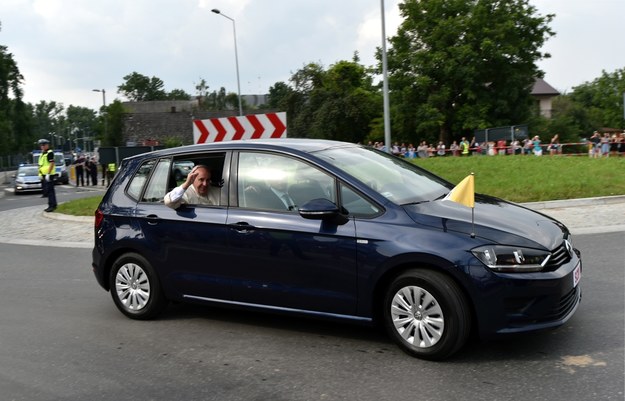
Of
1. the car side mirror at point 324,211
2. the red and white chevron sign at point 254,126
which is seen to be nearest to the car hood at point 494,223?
the car side mirror at point 324,211

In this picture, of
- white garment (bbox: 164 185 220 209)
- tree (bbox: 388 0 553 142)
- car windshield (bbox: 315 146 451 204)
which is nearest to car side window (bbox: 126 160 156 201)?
white garment (bbox: 164 185 220 209)

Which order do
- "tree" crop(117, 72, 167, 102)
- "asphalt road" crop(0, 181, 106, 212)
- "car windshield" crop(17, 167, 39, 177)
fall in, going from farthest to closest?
"tree" crop(117, 72, 167, 102) < "car windshield" crop(17, 167, 39, 177) < "asphalt road" crop(0, 181, 106, 212)

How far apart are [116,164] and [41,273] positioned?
24.2 metres

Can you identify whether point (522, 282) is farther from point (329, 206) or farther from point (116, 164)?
point (116, 164)

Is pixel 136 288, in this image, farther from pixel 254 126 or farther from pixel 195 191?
pixel 254 126

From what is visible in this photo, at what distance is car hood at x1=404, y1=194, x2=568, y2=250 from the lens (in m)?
4.25

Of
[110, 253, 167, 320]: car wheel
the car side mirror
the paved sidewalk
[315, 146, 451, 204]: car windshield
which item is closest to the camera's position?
the car side mirror

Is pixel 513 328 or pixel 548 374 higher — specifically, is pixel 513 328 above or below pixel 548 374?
above

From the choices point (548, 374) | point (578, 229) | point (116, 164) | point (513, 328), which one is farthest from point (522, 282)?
point (116, 164)

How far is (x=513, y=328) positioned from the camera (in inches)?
164

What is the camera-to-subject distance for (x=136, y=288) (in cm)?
580

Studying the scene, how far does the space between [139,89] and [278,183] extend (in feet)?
546

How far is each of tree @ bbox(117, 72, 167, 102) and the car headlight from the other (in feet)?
548

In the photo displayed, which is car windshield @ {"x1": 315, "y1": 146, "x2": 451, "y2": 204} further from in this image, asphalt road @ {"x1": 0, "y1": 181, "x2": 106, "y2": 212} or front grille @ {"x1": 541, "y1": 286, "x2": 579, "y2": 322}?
asphalt road @ {"x1": 0, "y1": 181, "x2": 106, "y2": 212}
